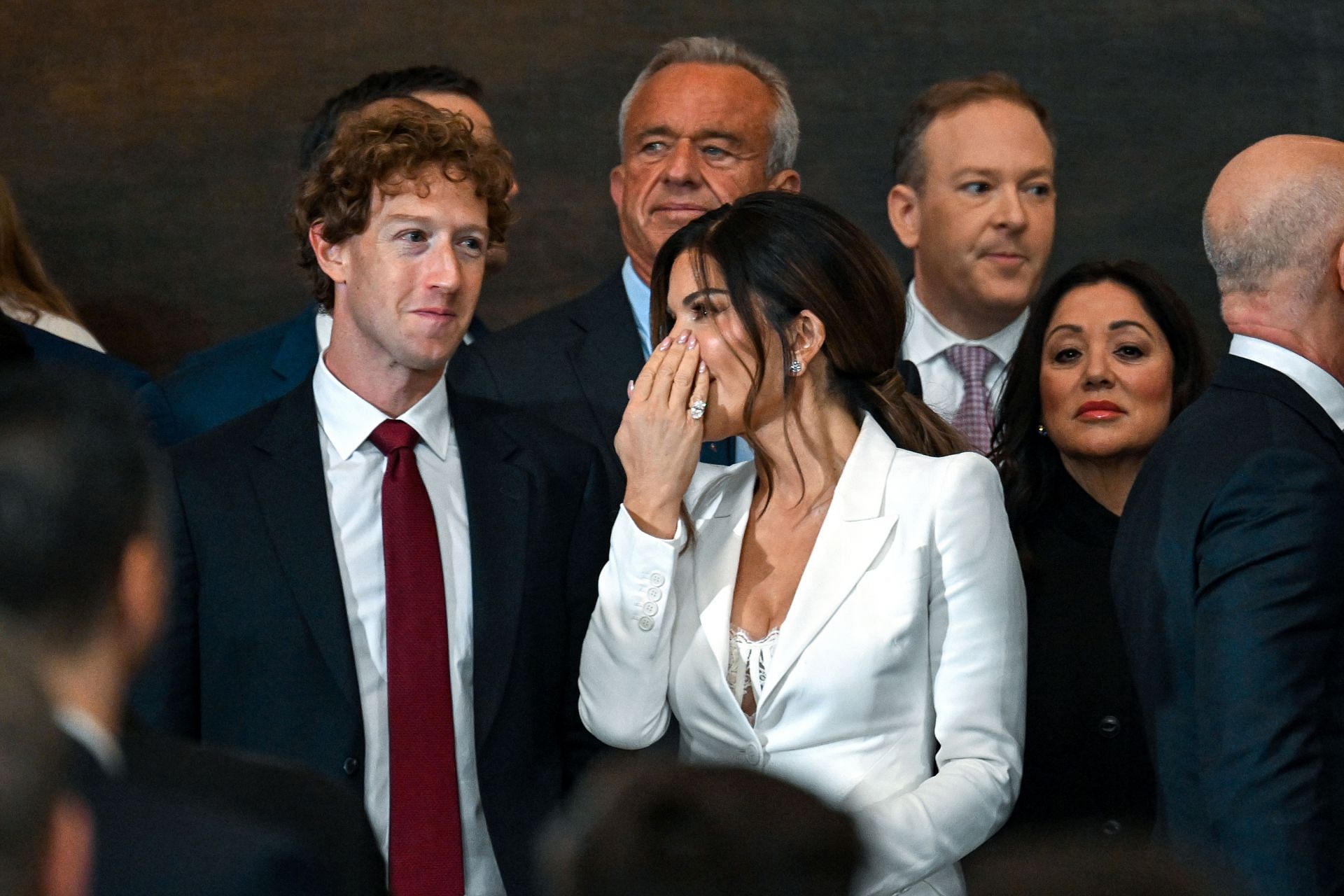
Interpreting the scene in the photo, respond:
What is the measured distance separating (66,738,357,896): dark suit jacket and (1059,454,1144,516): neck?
250 cm

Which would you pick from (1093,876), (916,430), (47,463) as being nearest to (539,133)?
(916,430)

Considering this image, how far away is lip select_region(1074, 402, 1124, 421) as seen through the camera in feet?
12.3

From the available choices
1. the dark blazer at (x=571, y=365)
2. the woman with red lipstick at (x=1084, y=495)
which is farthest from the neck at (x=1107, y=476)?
the dark blazer at (x=571, y=365)

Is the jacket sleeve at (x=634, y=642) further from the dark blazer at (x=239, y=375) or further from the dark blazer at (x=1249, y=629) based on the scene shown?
the dark blazer at (x=239, y=375)

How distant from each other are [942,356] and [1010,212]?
0.42 metres

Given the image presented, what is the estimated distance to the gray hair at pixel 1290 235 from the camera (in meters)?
3.01

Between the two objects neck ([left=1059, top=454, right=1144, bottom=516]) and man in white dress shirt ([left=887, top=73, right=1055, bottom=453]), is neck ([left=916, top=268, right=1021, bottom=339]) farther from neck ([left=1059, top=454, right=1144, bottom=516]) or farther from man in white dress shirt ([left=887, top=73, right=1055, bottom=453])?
neck ([left=1059, top=454, right=1144, bottom=516])

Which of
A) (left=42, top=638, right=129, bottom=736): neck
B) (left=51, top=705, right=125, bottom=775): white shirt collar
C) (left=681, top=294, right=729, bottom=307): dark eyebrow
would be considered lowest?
(left=51, top=705, right=125, bottom=775): white shirt collar

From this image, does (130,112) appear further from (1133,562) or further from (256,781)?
(256,781)

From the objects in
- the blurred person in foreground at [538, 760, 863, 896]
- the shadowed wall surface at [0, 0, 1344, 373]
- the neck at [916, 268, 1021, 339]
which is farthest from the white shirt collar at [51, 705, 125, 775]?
the shadowed wall surface at [0, 0, 1344, 373]

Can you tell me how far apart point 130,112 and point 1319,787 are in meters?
3.70

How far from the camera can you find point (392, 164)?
3.23 metres

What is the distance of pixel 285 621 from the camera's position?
2.96 meters

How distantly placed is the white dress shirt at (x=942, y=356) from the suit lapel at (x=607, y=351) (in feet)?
2.79
